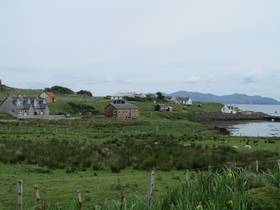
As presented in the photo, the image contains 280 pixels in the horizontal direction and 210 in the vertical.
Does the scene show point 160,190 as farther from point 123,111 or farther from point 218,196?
point 123,111

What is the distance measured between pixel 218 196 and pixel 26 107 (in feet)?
341

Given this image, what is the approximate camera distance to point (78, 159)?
29047 mm

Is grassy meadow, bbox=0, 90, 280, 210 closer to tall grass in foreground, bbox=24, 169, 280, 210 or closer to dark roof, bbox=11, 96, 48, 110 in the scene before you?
tall grass in foreground, bbox=24, 169, 280, 210

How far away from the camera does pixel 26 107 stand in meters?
110

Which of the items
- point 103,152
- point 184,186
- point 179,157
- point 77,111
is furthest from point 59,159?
point 77,111

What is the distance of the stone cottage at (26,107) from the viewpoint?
109m

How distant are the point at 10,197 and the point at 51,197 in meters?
1.46

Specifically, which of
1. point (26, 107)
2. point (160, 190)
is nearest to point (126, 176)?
point (160, 190)

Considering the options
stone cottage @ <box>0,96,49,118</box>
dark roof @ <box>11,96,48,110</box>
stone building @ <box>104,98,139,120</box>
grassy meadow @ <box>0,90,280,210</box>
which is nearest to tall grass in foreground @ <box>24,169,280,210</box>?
grassy meadow @ <box>0,90,280,210</box>

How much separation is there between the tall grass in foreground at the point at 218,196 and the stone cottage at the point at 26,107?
99318mm

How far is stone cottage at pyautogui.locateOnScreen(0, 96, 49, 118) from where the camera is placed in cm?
10912

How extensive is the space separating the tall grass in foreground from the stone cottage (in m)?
99.3

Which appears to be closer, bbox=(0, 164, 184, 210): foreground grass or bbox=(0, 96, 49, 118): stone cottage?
bbox=(0, 164, 184, 210): foreground grass

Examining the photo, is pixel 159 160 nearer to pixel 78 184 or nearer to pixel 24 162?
pixel 24 162
